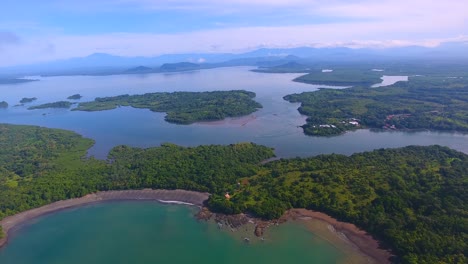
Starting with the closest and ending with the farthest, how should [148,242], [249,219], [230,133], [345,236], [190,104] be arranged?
[345,236] < [148,242] < [249,219] < [230,133] < [190,104]

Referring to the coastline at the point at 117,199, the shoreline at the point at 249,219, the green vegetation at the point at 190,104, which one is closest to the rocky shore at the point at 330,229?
the shoreline at the point at 249,219

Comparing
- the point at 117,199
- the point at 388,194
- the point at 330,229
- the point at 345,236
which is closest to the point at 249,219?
the point at 330,229

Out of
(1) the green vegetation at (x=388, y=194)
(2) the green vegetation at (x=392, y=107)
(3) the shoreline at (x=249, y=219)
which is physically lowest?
(3) the shoreline at (x=249, y=219)

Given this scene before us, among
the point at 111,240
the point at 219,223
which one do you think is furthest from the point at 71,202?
the point at 219,223

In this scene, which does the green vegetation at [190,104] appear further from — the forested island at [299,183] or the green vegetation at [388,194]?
the green vegetation at [388,194]

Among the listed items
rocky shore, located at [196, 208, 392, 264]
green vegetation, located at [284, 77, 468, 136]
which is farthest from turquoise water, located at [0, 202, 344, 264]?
green vegetation, located at [284, 77, 468, 136]

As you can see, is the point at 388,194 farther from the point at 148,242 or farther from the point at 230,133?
the point at 230,133
